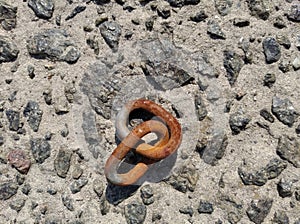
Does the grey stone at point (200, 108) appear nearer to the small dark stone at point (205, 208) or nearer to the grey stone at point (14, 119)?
the small dark stone at point (205, 208)

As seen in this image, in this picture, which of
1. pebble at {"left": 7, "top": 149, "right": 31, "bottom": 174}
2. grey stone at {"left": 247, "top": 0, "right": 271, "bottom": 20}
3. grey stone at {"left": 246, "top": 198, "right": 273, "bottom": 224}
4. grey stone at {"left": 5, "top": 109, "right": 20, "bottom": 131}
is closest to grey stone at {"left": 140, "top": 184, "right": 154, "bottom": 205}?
grey stone at {"left": 246, "top": 198, "right": 273, "bottom": 224}

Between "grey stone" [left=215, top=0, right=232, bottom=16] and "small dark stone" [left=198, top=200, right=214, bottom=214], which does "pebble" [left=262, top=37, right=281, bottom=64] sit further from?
"small dark stone" [left=198, top=200, right=214, bottom=214]

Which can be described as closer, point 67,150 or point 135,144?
point 135,144

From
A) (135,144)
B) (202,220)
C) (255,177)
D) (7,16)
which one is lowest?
(202,220)

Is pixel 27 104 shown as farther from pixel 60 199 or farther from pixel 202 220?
pixel 202 220

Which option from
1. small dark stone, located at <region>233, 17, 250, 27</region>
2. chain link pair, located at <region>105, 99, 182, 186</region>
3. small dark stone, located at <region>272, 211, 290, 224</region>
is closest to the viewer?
chain link pair, located at <region>105, 99, 182, 186</region>

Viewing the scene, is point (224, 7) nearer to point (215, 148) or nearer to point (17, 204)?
point (215, 148)

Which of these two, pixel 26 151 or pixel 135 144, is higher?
pixel 135 144

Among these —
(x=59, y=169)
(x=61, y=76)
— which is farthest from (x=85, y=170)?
(x=61, y=76)
